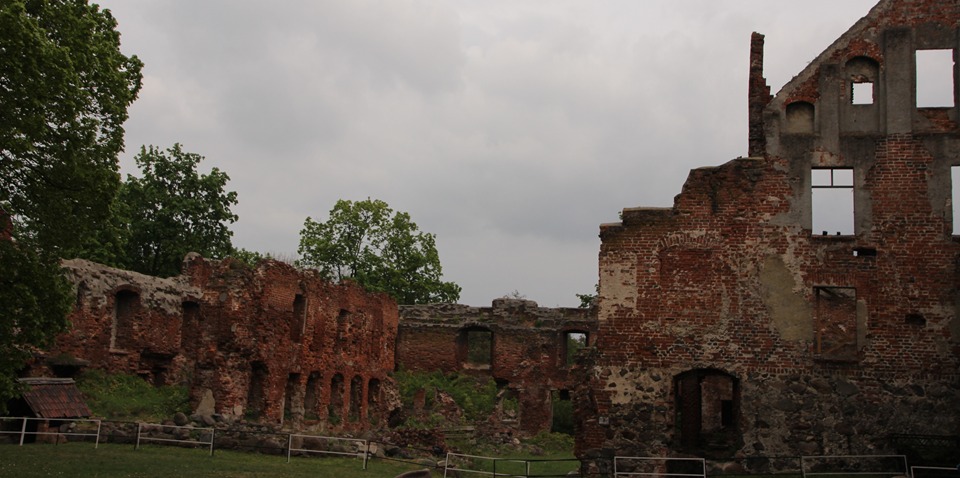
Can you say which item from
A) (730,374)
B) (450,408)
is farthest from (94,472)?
(450,408)

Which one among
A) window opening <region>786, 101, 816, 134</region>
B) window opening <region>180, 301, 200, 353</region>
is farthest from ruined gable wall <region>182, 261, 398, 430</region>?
window opening <region>786, 101, 816, 134</region>

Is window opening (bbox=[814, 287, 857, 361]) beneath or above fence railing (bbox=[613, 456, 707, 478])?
above

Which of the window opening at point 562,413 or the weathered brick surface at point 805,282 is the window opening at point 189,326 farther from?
the weathered brick surface at point 805,282

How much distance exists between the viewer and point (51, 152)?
52.0ft

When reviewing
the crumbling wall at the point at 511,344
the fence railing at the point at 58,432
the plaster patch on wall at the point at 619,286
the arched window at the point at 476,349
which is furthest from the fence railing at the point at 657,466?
the arched window at the point at 476,349

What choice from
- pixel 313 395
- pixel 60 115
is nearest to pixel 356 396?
pixel 313 395

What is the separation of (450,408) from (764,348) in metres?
21.2

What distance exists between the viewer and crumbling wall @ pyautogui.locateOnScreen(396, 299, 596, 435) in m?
41.9

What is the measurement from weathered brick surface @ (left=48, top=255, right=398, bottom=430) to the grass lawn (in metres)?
5.85

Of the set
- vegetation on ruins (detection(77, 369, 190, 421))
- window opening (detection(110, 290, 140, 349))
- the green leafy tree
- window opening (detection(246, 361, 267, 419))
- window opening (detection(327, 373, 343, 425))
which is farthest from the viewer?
window opening (detection(327, 373, 343, 425))

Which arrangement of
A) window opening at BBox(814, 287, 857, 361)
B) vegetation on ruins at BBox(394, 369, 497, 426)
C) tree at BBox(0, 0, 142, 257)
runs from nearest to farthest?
tree at BBox(0, 0, 142, 257)
window opening at BBox(814, 287, 857, 361)
vegetation on ruins at BBox(394, 369, 497, 426)

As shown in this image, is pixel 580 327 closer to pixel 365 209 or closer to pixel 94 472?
pixel 365 209

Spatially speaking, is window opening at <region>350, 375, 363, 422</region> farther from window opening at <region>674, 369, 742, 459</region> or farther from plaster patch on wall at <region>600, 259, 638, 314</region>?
plaster patch on wall at <region>600, 259, 638, 314</region>

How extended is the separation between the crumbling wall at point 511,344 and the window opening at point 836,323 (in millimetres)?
15508
